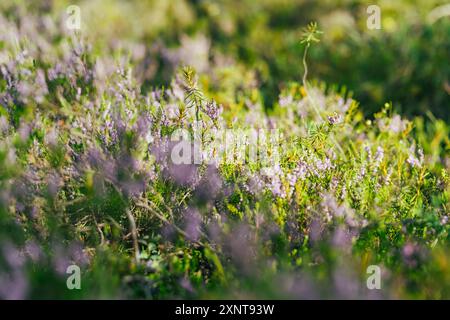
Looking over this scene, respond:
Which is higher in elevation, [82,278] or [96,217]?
[96,217]

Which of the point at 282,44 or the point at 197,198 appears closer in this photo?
the point at 197,198

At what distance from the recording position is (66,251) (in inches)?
87.1

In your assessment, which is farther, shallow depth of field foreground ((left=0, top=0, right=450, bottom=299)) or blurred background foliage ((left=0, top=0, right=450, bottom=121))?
blurred background foliage ((left=0, top=0, right=450, bottom=121))

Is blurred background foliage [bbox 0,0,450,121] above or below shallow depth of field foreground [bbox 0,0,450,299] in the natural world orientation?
above

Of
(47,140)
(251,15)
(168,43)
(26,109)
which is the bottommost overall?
(47,140)

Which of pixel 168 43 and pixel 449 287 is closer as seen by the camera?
pixel 449 287

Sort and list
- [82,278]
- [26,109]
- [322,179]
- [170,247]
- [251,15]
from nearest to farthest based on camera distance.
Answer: [82,278] → [170,247] → [322,179] → [26,109] → [251,15]

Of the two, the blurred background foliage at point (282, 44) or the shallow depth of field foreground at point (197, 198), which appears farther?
the blurred background foliage at point (282, 44)

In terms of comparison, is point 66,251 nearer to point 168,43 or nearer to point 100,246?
point 100,246

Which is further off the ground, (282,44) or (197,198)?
(282,44)

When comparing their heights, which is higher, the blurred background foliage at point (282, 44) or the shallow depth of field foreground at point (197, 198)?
the blurred background foliage at point (282, 44)
